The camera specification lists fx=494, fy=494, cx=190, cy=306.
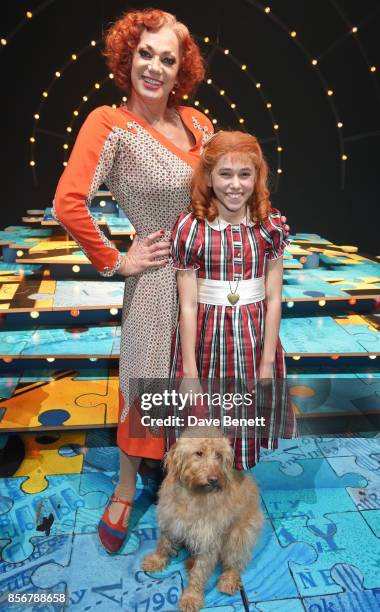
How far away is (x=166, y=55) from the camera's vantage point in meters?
1.66

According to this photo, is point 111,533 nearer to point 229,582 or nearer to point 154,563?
point 154,563

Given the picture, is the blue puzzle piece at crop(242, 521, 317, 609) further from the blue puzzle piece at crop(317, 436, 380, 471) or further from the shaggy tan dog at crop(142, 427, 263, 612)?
the blue puzzle piece at crop(317, 436, 380, 471)

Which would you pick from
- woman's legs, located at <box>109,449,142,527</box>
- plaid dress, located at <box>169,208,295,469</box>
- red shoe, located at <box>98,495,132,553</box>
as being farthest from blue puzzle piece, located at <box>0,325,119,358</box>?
plaid dress, located at <box>169,208,295,469</box>

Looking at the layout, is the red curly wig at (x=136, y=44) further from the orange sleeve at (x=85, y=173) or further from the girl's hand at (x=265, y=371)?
the girl's hand at (x=265, y=371)

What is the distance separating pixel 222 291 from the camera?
5.54 feet

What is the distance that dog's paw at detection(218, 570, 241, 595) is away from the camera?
1854 mm

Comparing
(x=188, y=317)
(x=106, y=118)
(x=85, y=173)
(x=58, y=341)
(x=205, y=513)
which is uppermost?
(x=106, y=118)

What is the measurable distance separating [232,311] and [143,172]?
561mm

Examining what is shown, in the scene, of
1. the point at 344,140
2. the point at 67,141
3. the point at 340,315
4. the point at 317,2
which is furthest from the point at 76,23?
the point at 340,315

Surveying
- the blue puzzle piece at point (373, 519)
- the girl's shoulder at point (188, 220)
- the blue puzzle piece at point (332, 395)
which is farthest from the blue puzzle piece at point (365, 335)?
the girl's shoulder at point (188, 220)

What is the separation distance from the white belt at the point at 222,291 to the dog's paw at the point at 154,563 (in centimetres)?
106

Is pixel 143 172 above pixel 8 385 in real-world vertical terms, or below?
above

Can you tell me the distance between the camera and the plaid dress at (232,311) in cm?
164

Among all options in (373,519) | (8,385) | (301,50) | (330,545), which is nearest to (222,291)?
(330,545)
